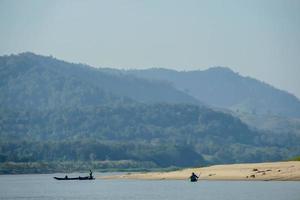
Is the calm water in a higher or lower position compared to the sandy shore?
lower

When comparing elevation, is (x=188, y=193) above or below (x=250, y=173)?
below

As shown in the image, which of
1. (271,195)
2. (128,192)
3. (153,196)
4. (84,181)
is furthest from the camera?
(84,181)

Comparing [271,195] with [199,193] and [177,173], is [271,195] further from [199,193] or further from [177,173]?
[177,173]

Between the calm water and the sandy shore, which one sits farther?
the sandy shore

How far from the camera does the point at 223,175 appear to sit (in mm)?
147750

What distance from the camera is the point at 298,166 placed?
135750 millimetres

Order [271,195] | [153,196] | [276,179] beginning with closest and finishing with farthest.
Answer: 1. [271,195]
2. [153,196]
3. [276,179]

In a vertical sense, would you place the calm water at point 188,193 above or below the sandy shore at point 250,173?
below

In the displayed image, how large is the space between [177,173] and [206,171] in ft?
32.6

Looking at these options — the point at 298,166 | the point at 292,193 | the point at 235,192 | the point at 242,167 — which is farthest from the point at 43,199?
the point at 242,167

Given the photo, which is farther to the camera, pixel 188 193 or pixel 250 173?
pixel 250 173

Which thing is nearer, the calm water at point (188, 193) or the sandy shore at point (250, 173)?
the calm water at point (188, 193)

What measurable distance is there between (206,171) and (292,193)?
5735 centimetres

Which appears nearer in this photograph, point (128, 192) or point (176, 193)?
point (176, 193)
